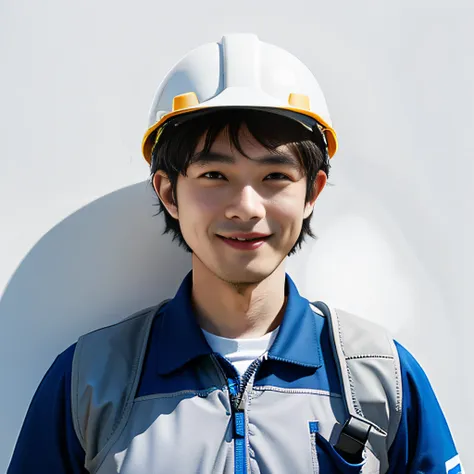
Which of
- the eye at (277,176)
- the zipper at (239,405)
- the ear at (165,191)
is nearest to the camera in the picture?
the zipper at (239,405)

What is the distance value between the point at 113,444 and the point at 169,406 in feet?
0.53

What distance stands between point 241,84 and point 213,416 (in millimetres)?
820

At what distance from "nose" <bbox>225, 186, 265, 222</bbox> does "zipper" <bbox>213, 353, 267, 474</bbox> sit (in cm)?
35

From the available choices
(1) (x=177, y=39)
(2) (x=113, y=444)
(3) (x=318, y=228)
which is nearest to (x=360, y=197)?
(3) (x=318, y=228)

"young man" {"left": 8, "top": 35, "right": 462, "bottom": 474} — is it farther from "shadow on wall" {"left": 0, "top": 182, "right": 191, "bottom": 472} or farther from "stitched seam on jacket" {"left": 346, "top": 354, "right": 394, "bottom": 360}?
"shadow on wall" {"left": 0, "top": 182, "right": 191, "bottom": 472}

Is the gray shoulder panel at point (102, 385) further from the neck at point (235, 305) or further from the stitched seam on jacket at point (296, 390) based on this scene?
the stitched seam on jacket at point (296, 390)

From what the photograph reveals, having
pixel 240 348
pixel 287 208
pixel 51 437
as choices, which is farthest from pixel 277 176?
pixel 51 437

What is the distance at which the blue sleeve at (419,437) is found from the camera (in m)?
1.97

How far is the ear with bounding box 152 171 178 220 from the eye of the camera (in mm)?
2041

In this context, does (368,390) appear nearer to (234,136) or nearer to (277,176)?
(277,176)

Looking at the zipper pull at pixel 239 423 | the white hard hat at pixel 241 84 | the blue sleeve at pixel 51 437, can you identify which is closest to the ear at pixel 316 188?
the white hard hat at pixel 241 84

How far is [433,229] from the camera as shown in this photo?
2.43 metres

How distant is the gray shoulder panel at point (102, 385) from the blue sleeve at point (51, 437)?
39 mm

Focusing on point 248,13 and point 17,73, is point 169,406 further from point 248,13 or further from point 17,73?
point 248,13
